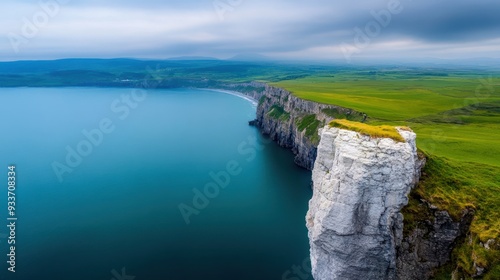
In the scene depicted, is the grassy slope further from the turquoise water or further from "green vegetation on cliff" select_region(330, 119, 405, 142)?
the turquoise water

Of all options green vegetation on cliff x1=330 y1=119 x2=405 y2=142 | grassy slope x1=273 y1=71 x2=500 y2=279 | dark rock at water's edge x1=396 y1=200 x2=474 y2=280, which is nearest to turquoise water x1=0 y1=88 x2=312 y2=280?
dark rock at water's edge x1=396 y1=200 x2=474 y2=280

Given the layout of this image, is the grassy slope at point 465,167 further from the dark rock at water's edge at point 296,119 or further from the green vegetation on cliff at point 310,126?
the green vegetation on cliff at point 310,126

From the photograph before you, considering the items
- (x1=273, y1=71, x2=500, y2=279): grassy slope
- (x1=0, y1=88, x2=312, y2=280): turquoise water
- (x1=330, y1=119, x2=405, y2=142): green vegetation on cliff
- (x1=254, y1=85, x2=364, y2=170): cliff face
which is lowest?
(x1=0, y1=88, x2=312, y2=280): turquoise water

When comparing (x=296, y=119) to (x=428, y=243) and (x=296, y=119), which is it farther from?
(x=428, y=243)

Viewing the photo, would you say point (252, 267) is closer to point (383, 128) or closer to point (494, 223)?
point (383, 128)

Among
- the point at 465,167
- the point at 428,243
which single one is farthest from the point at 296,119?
the point at 428,243

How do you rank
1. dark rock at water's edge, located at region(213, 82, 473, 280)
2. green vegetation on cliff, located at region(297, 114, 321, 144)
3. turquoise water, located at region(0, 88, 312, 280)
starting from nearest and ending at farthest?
dark rock at water's edge, located at region(213, 82, 473, 280), turquoise water, located at region(0, 88, 312, 280), green vegetation on cliff, located at region(297, 114, 321, 144)
